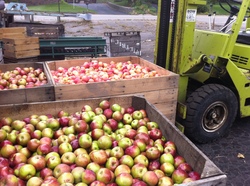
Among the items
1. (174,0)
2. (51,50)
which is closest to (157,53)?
(174,0)

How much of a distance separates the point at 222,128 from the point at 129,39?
5.83 metres

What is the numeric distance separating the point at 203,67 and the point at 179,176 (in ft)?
9.48

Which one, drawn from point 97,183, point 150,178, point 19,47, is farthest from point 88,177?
point 19,47

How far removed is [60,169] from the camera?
82.0 inches

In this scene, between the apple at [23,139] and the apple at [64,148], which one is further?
the apple at [23,139]

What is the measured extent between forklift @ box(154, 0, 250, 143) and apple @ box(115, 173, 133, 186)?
2.43 meters

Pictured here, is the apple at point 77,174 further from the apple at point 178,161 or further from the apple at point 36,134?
the apple at point 178,161

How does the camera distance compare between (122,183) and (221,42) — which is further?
(221,42)

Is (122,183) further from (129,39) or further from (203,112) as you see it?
(129,39)

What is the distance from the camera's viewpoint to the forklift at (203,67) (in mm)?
4215

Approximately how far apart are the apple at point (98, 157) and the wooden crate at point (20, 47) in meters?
5.04

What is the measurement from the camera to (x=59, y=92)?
11.6 feet

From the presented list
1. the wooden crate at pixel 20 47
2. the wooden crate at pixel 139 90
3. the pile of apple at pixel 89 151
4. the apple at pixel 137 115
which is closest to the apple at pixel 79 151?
the pile of apple at pixel 89 151

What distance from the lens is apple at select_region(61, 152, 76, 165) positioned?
2.23 metres
